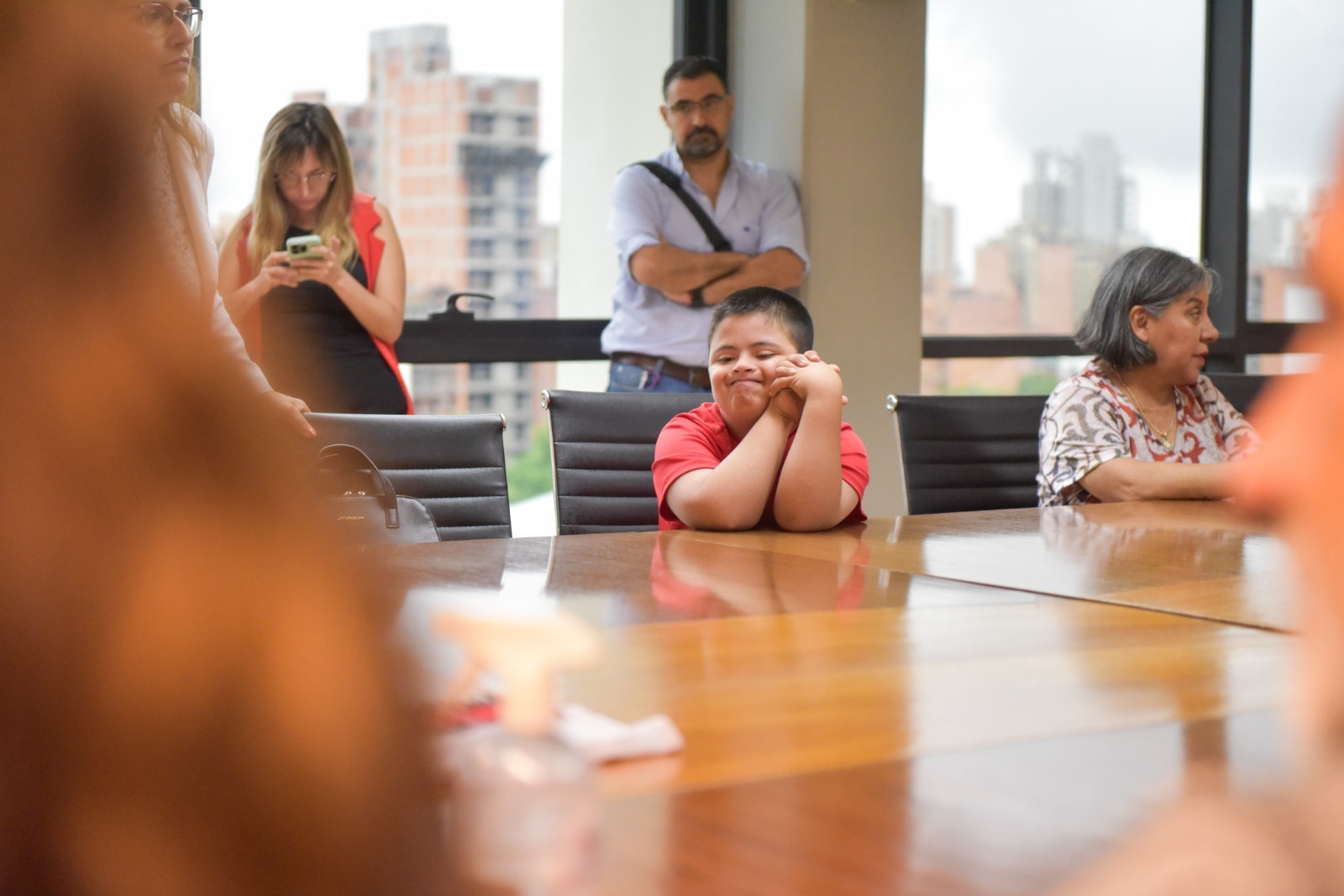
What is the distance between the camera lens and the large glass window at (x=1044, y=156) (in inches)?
183

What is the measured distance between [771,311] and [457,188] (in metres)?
1.98

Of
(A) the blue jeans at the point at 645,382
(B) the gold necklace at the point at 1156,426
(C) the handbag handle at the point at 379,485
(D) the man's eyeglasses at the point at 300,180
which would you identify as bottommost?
(C) the handbag handle at the point at 379,485

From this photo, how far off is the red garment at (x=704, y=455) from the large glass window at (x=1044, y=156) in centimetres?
253

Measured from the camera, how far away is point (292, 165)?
9.57 ft

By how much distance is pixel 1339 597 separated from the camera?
0.07 m

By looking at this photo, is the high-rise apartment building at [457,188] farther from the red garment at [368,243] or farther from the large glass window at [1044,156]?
the large glass window at [1044,156]

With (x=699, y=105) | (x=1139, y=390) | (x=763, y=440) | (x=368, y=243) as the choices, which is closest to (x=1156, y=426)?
(x=1139, y=390)

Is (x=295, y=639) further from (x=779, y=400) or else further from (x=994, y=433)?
(x=994, y=433)

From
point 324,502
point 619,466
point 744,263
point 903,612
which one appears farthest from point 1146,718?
point 744,263

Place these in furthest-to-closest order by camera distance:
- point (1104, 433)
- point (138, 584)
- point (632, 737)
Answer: point (1104, 433), point (632, 737), point (138, 584)

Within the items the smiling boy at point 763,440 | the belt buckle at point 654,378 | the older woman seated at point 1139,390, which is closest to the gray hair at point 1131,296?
the older woman seated at point 1139,390

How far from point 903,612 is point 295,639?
914 millimetres

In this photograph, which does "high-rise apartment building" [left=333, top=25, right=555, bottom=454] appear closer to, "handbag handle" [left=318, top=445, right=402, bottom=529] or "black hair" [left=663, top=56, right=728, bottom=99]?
"black hair" [left=663, top=56, right=728, bottom=99]

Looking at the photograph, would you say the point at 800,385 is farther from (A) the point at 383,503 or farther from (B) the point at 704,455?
(A) the point at 383,503
